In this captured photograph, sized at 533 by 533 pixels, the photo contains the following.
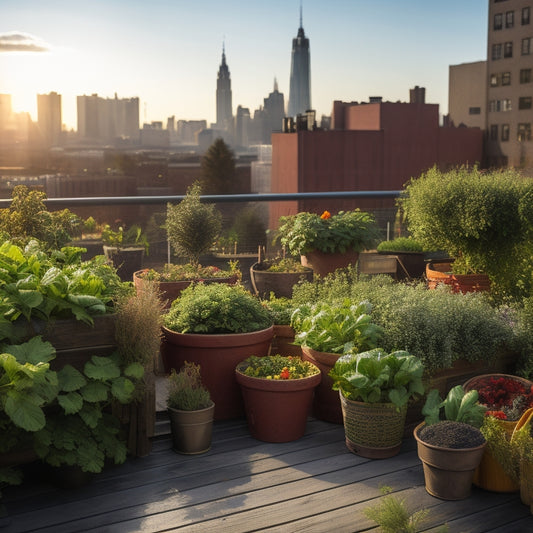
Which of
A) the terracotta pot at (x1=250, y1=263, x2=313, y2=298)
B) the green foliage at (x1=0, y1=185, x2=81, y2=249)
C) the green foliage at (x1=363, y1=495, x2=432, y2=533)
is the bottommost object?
the green foliage at (x1=363, y1=495, x2=432, y2=533)

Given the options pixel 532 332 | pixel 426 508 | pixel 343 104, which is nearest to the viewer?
pixel 426 508

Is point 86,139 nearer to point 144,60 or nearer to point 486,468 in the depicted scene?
point 144,60

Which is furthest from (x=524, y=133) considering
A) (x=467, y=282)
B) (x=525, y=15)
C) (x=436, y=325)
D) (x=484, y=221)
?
(x=436, y=325)

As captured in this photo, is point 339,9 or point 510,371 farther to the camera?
point 339,9

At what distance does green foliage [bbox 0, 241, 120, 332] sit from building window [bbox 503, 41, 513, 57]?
3027 inches

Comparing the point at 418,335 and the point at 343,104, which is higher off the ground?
the point at 343,104

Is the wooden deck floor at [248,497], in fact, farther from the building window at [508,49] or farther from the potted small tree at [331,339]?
the building window at [508,49]

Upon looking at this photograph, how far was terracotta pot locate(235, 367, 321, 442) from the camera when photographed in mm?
3635

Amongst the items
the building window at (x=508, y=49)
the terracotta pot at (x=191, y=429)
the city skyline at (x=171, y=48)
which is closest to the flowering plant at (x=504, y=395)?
the terracotta pot at (x=191, y=429)

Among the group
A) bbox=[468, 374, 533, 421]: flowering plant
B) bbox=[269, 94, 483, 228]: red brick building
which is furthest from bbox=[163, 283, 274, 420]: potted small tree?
bbox=[269, 94, 483, 228]: red brick building

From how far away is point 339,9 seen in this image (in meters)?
109

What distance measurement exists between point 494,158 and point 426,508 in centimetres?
6404

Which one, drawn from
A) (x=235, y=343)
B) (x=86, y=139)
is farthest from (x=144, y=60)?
(x=235, y=343)

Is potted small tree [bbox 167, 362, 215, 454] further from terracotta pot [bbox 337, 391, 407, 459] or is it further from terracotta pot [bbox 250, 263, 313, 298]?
terracotta pot [bbox 250, 263, 313, 298]
